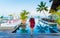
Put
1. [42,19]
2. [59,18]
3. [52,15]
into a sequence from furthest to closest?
[42,19] → [52,15] → [59,18]

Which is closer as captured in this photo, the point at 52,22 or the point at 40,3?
the point at 52,22

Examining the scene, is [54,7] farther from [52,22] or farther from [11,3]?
[11,3]

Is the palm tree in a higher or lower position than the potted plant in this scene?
higher

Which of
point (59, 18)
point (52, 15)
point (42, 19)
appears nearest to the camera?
point (59, 18)

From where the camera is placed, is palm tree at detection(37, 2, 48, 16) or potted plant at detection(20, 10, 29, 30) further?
palm tree at detection(37, 2, 48, 16)

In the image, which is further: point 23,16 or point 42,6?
point 42,6

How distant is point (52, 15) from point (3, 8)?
353 cm

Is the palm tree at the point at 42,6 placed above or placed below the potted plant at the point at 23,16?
above

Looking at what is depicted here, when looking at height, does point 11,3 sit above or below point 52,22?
above

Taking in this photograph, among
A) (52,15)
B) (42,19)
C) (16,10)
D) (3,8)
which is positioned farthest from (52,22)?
(3,8)

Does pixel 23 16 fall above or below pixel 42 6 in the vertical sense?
below

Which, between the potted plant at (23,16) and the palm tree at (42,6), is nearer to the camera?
the potted plant at (23,16)

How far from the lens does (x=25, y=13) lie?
13.8m

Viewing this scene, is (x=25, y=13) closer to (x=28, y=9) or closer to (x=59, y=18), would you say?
(x=28, y=9)
